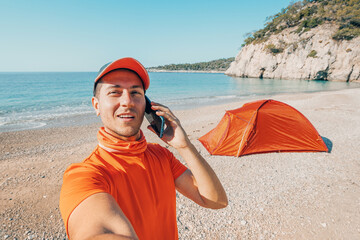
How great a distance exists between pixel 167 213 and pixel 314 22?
76691mm

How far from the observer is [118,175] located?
4.89 feet

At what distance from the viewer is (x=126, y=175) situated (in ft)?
4.99

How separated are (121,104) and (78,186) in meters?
0.66

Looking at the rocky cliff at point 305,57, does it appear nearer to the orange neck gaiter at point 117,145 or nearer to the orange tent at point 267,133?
the orange tent at point 267,133

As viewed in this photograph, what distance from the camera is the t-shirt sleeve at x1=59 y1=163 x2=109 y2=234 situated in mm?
1216

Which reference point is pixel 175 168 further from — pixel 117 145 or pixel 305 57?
pixel 305 57

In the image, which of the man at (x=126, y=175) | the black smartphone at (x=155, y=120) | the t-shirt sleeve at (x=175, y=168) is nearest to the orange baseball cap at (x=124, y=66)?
the man at (x=126, y=175)

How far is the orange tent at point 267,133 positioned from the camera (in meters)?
7.63

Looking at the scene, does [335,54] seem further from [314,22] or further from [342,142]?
[342,142]

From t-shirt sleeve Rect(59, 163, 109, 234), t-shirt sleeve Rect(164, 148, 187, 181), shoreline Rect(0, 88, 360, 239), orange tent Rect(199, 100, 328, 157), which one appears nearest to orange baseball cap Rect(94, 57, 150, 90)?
t-shirt sleeve Rect(59, 163, 109, 234)

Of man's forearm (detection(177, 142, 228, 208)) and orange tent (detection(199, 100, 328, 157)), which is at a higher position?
man's forearm (detection(177, 142, 228, 208))

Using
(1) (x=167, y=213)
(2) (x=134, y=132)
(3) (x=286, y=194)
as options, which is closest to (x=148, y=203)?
(1) (x=167, y=213)

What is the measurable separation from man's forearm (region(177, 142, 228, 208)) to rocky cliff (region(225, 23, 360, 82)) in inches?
2487

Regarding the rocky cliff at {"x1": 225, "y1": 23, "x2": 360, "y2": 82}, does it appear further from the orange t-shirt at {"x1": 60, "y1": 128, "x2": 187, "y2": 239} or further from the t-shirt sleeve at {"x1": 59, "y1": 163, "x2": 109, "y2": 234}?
the t-shirt sleeve at {"x1": 59, "y1": 163, "x2": 109, "y2": 234}
